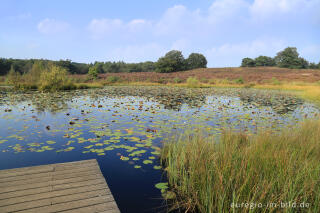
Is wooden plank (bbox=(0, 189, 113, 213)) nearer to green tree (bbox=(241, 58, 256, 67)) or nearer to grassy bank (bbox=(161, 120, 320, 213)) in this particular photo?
grassy bank (bbox=(161, 120, 320, 213))

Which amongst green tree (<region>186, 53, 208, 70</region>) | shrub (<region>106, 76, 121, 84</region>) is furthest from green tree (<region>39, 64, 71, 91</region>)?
green tree (<region>186, 53, 208, 70</region>)

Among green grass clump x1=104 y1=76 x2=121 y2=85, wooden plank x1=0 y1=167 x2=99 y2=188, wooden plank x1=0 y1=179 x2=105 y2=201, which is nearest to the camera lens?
wooden plank x1=0 y1=179 x2=105 y2=201

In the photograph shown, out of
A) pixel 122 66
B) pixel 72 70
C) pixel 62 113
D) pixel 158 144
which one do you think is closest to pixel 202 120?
pixel 158 144

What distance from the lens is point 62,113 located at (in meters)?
7.92

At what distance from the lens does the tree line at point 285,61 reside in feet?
193

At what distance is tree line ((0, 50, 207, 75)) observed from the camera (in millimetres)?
45656

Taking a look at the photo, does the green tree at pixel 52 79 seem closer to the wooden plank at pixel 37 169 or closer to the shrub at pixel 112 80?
the shrub at pixel 112 80

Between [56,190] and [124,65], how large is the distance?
2624 inches

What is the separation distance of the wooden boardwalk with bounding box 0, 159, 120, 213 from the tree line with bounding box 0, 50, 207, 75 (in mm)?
39370

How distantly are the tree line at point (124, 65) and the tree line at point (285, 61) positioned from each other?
52.8 ft

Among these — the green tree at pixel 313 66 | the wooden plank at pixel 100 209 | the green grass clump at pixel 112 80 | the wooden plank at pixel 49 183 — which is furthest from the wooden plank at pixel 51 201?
the green tree at pixel 313 66

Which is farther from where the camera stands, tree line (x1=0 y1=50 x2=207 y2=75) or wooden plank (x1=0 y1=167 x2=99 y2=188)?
tree line (x1=0 y1=50 x2=207 y2=75)

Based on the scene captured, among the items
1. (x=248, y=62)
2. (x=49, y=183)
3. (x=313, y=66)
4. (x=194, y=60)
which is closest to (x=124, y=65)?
(x=194, y=60)

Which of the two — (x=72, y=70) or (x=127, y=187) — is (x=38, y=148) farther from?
(x=72, y=70)
